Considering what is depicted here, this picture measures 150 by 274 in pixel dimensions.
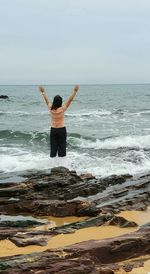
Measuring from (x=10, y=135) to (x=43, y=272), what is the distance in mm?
20152

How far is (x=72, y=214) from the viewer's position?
7.92 metres

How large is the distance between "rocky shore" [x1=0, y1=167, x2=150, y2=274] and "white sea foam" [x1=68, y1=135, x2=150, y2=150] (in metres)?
8.21

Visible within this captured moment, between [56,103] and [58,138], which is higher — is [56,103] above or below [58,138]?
above

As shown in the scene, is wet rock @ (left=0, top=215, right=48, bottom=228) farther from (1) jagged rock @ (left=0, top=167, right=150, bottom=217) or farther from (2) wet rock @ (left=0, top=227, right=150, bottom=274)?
(2) wet rock @ (left=0, top=227, right=150, bottom=274)

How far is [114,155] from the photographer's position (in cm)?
1592

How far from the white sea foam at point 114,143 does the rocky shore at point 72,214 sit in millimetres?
8206

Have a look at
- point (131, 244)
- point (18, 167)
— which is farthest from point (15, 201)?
point (18, 167)

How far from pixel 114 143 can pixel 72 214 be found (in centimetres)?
1234

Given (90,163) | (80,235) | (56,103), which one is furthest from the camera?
(90,163)

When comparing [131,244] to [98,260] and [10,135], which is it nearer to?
[98,260]

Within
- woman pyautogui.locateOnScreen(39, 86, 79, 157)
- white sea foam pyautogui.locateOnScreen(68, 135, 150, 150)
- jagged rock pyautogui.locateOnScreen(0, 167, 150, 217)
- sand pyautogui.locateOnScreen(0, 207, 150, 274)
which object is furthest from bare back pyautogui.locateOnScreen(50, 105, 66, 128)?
white sea foam pyautogui.locateOnScreen(68, 135, 150, 150)

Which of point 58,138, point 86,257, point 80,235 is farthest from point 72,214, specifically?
point 58,138

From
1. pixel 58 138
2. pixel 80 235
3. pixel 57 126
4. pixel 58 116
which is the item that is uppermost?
pixel 58 116

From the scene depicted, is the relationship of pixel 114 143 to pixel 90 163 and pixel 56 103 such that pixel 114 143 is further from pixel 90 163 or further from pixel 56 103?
pixel 56 103
